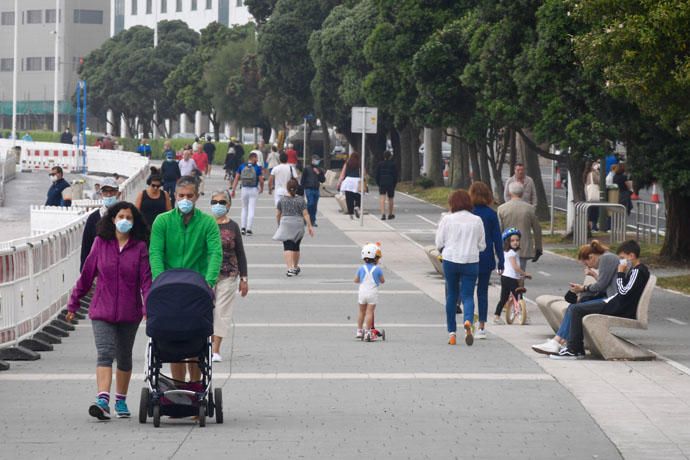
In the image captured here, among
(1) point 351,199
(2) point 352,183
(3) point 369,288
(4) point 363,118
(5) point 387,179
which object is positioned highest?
(4) point 363,118

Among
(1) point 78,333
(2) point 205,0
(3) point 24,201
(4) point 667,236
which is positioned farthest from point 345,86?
(2) point 205,0

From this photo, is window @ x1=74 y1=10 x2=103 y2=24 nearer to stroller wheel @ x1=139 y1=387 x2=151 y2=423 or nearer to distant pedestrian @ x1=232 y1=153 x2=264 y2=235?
distant pedestrian @ x1=232 y1=153 x2=264 y2=235

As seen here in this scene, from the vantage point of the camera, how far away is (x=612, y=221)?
2967cm

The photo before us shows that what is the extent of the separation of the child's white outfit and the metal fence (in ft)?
45.5

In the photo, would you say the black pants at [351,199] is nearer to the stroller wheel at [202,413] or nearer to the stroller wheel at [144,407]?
the stroller wheel at [144,407]

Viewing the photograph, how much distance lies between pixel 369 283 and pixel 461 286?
2.96ft

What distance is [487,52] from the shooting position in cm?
2877

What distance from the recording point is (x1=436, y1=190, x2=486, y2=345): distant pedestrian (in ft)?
50.1

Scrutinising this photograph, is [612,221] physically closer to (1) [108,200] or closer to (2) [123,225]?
(1) [108,200]

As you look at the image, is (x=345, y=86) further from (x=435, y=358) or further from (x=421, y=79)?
(x=435, y=358)

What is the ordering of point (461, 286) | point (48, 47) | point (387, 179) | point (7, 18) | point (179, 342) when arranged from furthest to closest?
point (7, 18) → point (48, 47) → point (387, 179) → point (461, 286) → point (179, 342)

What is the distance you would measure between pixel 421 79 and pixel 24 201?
1880 cm

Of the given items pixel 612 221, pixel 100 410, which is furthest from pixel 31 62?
pixel 100 410

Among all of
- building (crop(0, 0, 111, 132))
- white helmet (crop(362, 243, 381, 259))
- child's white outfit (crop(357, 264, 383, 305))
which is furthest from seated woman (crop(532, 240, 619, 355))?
building (crop(0, 0, 111, 132))
